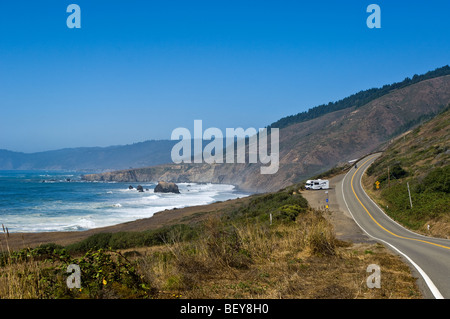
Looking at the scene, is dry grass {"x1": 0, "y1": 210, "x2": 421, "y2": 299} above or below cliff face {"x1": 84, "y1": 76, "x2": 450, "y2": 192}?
below

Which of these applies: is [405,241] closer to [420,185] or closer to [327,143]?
[420,185]

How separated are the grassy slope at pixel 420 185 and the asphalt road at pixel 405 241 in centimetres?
144

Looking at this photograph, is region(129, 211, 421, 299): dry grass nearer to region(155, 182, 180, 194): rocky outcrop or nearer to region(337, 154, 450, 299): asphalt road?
region(337, 154, 450, 299): asphalt road

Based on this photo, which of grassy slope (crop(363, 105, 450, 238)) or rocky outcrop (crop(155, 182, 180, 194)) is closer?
grassy slope (crop(363, 105, 450, 238))

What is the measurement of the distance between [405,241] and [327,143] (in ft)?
391

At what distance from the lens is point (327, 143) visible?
133m

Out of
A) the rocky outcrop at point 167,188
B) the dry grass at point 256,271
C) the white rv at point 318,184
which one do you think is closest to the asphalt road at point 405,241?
the dry grass at point 256,271

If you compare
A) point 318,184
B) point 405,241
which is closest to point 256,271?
point 405,241

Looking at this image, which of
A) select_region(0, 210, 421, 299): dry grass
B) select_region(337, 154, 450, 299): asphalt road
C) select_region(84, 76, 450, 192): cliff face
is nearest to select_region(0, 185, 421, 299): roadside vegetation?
select_region(0, 210, 421, 299): dry grass

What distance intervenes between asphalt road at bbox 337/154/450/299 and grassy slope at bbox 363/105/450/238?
1444 millimetres

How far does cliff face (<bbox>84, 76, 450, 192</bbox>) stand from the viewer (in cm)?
12169

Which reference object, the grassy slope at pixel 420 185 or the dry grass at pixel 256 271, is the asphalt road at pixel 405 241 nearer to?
the dry grass at pixel 256 271

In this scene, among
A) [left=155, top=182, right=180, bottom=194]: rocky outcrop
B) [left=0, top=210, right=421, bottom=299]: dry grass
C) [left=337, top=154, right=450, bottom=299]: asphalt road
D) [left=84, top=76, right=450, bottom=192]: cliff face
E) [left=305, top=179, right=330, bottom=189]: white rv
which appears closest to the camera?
[left=0, top=210, right=421, bottom=299]: dry grass
